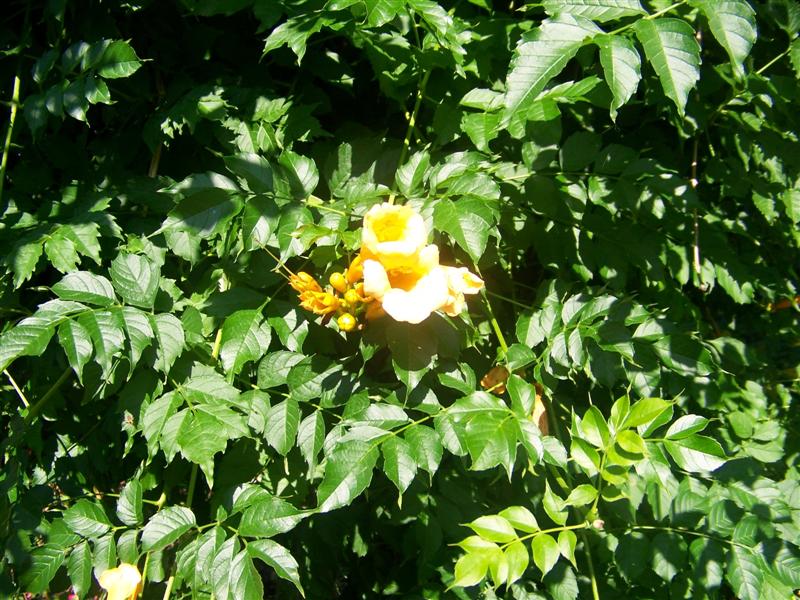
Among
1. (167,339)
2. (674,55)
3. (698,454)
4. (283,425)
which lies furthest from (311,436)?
(674,55)

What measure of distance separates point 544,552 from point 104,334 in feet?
3.46

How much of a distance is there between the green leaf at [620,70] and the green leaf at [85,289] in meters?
→ 1.17

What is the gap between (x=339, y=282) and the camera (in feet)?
5.20

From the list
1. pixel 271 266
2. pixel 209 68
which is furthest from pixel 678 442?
pixel 209 68

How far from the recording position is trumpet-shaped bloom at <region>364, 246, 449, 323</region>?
4.89ft

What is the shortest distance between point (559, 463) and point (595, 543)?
557 millimetres

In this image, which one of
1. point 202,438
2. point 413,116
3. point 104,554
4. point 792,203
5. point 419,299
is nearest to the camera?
point 419,299

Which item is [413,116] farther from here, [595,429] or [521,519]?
[521,519]

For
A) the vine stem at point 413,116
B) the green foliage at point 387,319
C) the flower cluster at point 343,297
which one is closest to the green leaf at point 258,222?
the green foliage at point 387,319

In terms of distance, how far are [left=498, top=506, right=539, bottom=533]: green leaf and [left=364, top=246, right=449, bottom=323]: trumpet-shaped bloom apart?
50 cm

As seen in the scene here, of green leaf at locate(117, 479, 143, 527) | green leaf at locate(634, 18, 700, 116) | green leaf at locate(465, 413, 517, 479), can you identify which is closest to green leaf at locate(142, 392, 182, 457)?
green leaf at locate(117, 479, 143, 527)

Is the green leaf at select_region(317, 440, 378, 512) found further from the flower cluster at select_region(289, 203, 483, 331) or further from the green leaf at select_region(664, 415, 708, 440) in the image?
the green leaf at select_region(664, 415, 708, 440)

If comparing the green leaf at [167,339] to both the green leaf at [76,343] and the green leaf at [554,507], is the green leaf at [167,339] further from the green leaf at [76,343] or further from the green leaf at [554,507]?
the green leaf at [554,507]

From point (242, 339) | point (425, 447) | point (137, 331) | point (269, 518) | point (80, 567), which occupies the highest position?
point (137, 331)
